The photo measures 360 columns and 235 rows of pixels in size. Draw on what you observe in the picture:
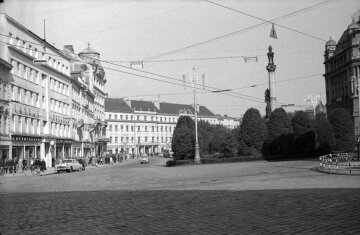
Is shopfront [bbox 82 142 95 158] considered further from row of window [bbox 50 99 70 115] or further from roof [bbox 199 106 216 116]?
roof [bbox 199 106 216 116]

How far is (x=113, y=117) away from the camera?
433 feet

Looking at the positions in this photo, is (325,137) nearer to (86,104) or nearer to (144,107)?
(86,104)

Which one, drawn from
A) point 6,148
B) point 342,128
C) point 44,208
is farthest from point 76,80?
point 44,208

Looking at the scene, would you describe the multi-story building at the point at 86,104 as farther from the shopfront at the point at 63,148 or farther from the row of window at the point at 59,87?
the row of window at the point at 59,87

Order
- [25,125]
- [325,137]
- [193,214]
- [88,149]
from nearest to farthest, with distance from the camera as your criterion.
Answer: [193,214] → [25,125] → [325,137] → [88,149]

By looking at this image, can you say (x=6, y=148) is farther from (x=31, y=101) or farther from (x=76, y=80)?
(x=76, y=80)

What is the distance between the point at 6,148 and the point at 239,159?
84.1 feet

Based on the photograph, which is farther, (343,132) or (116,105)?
(116,105)

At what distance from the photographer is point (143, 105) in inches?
5719

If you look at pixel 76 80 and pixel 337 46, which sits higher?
pixel 337 46

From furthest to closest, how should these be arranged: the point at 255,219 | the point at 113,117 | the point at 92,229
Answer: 1. the point at 113,117
2. the point at 255,219
3. the point at 92,229

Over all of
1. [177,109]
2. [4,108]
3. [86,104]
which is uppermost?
[177,109]

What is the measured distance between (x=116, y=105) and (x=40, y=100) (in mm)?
Result: 80613

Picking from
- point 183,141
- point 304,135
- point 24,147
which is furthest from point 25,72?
point 304,135
